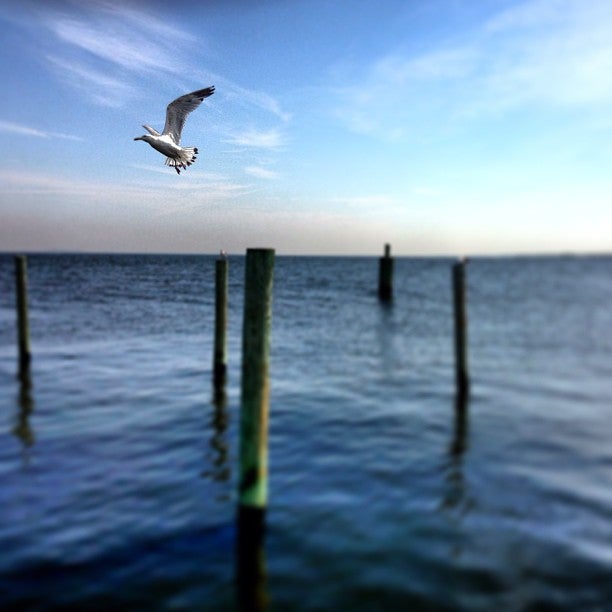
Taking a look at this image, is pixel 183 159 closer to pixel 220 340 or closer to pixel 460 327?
pixel 220 340

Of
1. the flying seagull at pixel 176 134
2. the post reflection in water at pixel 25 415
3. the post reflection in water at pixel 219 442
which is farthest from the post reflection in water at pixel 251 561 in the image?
the flying seagull at pixel 176 134

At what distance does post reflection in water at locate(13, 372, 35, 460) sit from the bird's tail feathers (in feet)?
18.0

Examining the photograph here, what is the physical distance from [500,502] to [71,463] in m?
5.34

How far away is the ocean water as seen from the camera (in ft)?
16.9

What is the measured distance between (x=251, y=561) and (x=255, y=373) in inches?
68.1

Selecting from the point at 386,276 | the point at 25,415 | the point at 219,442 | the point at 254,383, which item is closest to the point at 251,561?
the point at 254,383

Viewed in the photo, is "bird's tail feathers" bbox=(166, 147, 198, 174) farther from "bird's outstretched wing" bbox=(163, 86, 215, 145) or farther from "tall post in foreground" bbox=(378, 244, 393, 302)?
"tall post in foreground" bbox=(378, 244, 393, 302)

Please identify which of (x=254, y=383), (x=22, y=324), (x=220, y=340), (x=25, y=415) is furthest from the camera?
(x=22, y=324)

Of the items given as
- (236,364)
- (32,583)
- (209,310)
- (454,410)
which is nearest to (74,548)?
(32,583)

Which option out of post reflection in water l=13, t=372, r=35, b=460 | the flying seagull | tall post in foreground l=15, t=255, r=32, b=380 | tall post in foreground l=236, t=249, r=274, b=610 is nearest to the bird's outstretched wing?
the flying seagull

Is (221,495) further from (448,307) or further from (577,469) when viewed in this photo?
(448,307)

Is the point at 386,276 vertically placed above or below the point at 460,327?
above

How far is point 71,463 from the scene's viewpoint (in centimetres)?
780

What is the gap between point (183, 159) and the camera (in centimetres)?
1294
